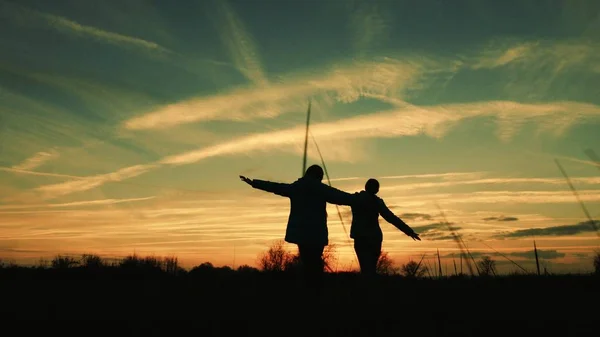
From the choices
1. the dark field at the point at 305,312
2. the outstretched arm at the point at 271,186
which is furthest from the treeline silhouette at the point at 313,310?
the outstretched arm at the point at 271,186

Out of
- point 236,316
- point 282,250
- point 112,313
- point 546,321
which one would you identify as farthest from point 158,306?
point 282,250

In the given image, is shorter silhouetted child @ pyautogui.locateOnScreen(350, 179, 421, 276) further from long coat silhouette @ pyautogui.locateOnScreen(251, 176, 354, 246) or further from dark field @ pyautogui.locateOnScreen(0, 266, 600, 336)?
dark field @ pyautogui.locateOnScreen(0, 266, 600, 336)

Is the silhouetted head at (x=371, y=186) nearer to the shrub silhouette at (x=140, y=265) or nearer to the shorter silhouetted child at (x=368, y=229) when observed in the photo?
the shorter silhouetted child at (x=368, y=229)

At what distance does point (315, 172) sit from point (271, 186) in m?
0.88

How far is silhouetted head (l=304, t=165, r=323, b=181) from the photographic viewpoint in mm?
8734

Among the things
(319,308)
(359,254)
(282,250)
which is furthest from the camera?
(282,250)

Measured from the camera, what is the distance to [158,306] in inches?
243

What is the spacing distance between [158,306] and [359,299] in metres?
2.63

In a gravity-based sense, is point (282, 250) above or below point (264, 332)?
above

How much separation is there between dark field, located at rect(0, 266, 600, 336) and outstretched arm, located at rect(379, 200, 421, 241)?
1985 mm

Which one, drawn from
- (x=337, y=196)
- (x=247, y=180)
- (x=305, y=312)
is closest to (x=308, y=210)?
(x=337, y=196)

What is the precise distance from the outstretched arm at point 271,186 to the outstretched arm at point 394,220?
2.21 metres

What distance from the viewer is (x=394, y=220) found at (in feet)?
33.8

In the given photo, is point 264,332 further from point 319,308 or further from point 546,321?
point 546,321
